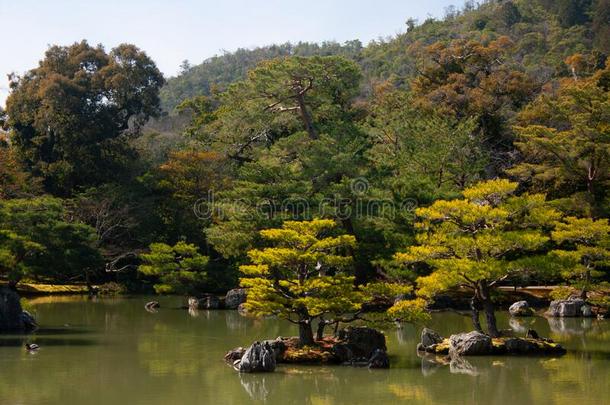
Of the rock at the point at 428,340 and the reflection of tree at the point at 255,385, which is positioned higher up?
the rock at the point at 428,340

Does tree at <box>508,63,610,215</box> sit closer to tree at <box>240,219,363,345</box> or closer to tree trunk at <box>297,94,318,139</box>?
tree trunk at <box>297,94,318,139</box>

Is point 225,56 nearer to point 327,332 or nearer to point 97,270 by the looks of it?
point 97,270

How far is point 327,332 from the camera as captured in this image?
62.3 feet

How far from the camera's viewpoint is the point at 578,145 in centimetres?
2473

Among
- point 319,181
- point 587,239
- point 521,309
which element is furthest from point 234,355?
point 587,239

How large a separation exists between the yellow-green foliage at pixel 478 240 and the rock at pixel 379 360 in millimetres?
2145

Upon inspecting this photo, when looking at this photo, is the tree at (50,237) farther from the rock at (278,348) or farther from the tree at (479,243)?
A: the tree at (479,243)

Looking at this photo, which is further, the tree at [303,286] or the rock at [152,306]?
the rock at [152,306]

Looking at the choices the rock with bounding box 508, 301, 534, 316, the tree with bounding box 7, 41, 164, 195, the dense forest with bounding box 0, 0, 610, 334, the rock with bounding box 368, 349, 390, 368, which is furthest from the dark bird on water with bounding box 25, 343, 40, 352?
the tree with bounding box 7, 41, 164, 195

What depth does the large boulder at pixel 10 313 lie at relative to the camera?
59.6 feet

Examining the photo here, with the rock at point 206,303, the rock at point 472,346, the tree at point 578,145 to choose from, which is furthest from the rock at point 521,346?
the rock at point 206,303

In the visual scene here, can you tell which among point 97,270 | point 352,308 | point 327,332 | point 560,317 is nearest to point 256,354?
point 352,308

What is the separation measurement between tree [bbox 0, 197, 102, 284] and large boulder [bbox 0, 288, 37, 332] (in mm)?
5221

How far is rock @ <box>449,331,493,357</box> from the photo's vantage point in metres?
14.9
